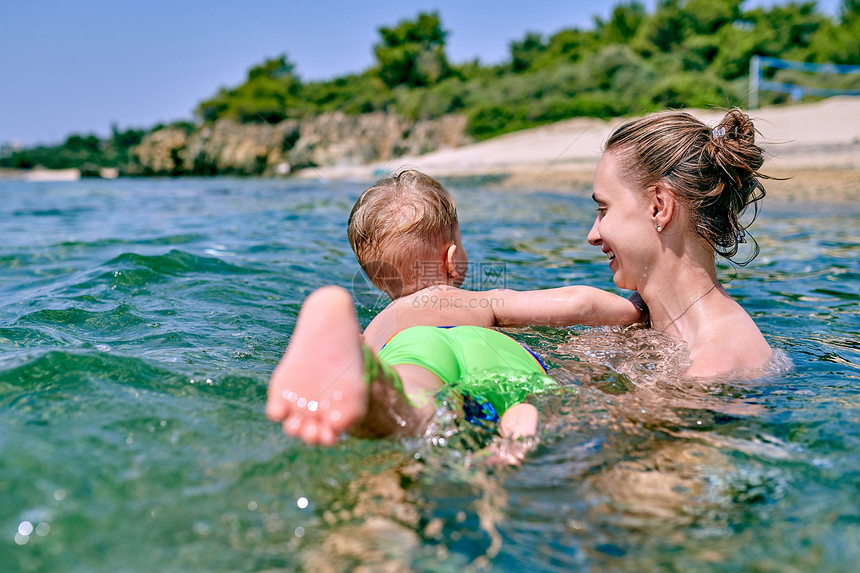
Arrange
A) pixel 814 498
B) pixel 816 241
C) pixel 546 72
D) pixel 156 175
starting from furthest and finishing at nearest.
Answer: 1. pixel 156 175
2. pixel 546 72
3. pixel 816 241
4. pixel 814 498

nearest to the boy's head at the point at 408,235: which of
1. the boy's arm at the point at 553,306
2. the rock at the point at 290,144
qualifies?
the boy's arm at the point at 553,306

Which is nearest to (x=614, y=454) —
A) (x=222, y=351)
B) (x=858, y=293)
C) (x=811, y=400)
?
(x=811, y=400)

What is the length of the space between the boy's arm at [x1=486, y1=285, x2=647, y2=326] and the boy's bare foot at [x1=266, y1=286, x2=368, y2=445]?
135cm

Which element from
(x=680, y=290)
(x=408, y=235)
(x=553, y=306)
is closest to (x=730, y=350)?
(x=680, y=290)

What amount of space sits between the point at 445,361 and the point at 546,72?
29.5 meters

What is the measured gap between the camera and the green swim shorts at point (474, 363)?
211cm

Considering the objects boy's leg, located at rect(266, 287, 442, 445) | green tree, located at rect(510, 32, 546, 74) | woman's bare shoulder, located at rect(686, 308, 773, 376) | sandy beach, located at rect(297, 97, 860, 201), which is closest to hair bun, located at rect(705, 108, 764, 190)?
woman's bare shoulder, located at rect(686, 308, 773, 376)

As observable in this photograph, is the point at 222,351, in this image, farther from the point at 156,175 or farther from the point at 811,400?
the point at 156,175

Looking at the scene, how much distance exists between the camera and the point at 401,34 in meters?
43.7

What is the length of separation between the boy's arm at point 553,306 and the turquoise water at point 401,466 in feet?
0.48

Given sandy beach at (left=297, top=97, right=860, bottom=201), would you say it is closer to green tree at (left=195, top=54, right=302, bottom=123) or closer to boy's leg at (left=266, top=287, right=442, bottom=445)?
boy's leg at (left=266, top=287, right=442, bottom=445)

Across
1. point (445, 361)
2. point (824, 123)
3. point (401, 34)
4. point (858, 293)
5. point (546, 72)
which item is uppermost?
point (401, 34)

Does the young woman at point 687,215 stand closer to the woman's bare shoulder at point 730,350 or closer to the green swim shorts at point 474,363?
the woman's bare shoulder at point 730,350

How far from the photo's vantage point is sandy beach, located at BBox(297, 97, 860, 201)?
1013 centimetres
